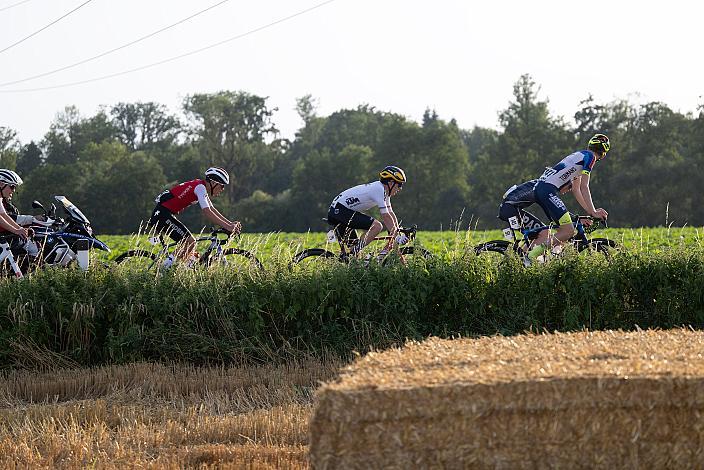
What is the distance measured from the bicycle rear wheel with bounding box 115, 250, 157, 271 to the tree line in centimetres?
4985

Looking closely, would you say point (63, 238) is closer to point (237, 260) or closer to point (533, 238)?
point (237, 260)

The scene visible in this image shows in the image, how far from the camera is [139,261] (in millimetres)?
11984

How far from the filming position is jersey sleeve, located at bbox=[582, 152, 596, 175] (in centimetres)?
1365

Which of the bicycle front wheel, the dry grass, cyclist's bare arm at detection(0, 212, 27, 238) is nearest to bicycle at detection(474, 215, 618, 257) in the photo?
the bicycle front wheel

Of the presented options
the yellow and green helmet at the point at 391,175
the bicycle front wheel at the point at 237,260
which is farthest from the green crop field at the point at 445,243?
the yellow and green helmet at the point at 391,175

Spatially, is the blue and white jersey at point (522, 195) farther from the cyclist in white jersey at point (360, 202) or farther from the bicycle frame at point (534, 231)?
the cyclist in white jersey at point (360, 202)

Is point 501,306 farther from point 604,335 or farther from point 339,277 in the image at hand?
point 604,335

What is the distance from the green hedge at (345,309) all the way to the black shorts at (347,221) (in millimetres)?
3367

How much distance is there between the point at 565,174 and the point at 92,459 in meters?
9.24

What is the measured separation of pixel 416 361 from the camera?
4.00 metres

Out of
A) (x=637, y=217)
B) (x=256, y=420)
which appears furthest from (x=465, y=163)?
(x=256, y=420)

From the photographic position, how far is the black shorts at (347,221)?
13930 millimetres

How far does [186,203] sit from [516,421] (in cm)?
1080

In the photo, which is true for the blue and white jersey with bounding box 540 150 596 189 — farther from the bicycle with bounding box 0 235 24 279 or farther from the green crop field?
the bicycle with bounding box 0 235 24 279
